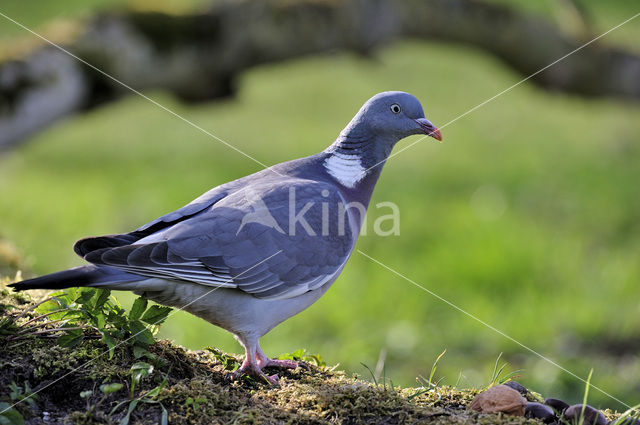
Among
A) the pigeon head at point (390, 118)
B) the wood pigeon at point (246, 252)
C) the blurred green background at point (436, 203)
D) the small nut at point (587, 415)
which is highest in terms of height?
the pigeon head at point (390, 118)

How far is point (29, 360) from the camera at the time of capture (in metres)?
3.29

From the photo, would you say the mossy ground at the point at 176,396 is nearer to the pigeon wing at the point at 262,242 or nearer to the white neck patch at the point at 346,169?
the pigeon wing at the point at 262,242

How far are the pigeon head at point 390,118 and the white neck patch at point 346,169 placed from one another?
0.53ft

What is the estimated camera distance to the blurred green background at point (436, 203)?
23.8 feet

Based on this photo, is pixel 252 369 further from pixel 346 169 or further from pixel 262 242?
pixel 346 169

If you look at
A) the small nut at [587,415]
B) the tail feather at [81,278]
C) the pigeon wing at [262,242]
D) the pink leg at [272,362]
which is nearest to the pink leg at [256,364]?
the pink leg at [272,362]

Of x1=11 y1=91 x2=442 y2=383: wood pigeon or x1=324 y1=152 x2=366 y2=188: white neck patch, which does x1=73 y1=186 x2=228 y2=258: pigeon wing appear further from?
x1=324 y1=152 x2=366 y2=188: white neck patch

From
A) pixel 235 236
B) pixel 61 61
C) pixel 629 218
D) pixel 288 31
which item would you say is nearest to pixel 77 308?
pixel 235 236

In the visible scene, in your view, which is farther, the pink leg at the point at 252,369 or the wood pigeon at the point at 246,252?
the pink leg at the point at 252,369

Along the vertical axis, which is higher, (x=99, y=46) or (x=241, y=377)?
(x=99, y=46)

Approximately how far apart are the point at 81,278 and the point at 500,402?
2.03 metres

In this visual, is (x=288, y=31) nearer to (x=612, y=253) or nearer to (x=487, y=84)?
(x=612, y=253)

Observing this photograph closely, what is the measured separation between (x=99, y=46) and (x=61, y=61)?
370mm

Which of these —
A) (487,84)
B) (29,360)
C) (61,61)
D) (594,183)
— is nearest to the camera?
(29,360)
